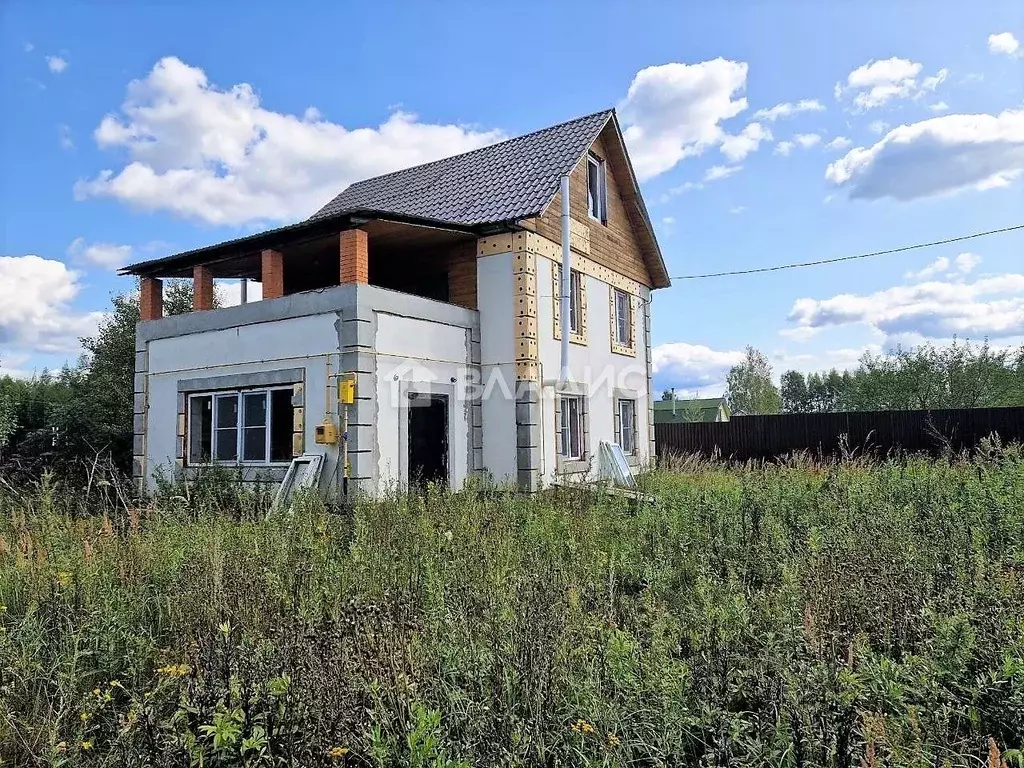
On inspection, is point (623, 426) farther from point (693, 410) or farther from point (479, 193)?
point (693, 410)

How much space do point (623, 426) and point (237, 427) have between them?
8.63 meters

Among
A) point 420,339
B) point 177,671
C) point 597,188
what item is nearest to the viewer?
point 177,671

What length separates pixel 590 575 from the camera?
5230 mm

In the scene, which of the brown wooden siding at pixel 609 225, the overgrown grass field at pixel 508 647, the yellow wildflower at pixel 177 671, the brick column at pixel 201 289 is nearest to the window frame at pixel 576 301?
the brown wooden siding at pixel 609 225

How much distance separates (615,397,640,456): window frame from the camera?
1527cm

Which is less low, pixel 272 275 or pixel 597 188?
pixel 597 188

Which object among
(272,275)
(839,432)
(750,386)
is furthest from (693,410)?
(272,275)

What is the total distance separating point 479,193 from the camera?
13.5m

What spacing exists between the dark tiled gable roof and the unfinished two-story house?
51 millimetres

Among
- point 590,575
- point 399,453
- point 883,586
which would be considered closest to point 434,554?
point 590,575

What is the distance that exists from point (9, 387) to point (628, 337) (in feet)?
68.7

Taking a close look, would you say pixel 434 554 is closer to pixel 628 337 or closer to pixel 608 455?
pixel 608 455

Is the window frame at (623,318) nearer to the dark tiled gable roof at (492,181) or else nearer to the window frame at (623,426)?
the window frame at (623,426)

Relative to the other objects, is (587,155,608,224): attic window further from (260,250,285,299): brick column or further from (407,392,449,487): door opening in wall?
(260,250,285,299): brick column
